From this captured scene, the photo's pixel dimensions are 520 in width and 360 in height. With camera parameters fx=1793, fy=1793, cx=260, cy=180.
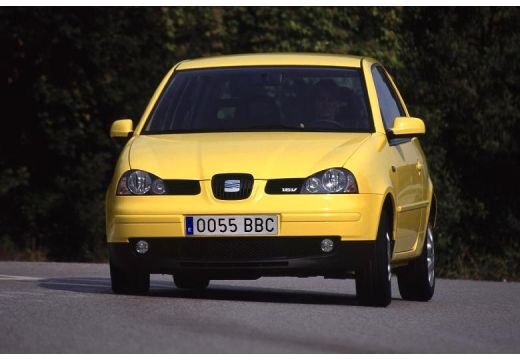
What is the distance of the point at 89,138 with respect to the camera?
130 feet

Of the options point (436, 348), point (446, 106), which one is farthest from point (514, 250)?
point (436, 348)

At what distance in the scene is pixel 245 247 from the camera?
11.6 meters

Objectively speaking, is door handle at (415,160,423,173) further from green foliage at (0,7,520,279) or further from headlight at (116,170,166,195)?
green foliage at (0,7,520,279)

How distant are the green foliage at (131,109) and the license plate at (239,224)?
741 inches

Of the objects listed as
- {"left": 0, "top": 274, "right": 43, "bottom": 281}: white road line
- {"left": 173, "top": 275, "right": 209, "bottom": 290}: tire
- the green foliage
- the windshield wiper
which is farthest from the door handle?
the green foliage

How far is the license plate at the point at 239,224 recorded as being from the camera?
11.5 metres

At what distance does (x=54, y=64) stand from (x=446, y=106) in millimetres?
8686

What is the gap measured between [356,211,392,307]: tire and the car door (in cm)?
47

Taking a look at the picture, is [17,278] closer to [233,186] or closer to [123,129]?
[123,129]

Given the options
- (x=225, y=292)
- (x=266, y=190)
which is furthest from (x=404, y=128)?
(x=225, y=292)

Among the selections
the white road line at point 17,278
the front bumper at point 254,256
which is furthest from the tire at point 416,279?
the white road line at point 17,278

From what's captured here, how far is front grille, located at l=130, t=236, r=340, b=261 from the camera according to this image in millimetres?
11562
